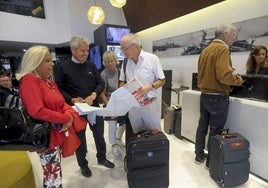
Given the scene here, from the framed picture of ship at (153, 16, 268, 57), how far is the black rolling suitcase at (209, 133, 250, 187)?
1.78 m

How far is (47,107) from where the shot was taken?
4.44 feet

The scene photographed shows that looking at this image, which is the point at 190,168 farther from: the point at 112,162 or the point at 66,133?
the point at 66,133

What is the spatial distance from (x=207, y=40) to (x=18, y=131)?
A: 3.63 meters

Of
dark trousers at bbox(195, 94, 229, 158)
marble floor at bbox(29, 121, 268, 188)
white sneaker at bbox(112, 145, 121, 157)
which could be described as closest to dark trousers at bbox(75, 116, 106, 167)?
marble floor at bbox(29, 121, 268, 188)

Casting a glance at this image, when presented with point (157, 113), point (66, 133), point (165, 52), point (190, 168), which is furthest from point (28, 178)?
point (165, 52)

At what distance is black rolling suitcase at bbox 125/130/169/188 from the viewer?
172cm

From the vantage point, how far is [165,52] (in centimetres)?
509

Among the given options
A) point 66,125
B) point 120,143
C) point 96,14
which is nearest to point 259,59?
point 120,143

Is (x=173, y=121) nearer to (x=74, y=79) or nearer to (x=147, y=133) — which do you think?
(x=147, y=133)

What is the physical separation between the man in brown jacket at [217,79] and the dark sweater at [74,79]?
1.23 m

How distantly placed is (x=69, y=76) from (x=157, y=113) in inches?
38.4

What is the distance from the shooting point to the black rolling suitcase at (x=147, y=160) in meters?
1.72

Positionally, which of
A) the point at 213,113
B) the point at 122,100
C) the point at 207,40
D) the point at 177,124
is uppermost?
the point at 207,40

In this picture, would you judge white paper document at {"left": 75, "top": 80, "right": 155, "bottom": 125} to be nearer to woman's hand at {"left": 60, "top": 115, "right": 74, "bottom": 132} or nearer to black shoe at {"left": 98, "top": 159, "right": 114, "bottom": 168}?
woman's hand at {"left": 60, "top": 115, "right": 74, "bottom": 132}
